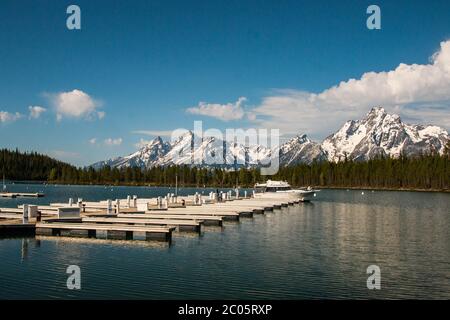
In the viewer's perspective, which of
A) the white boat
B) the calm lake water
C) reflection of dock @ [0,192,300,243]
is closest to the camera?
the calm lake water

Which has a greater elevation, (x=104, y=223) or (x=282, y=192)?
(x=282, y=192)

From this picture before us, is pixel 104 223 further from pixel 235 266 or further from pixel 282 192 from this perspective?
→ pixel 282 192

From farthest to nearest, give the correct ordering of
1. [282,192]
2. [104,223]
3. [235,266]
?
[282,192]
[104,223]
[235,266]

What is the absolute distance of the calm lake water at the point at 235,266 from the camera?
2329cm

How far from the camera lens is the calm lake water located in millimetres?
23294

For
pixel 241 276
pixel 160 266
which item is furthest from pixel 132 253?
pixel 241 276

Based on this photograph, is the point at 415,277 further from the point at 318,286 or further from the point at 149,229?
the point at 149,229

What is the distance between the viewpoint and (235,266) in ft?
96.3

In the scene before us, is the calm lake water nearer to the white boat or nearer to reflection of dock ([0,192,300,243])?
reflection of dock ([0,192,300,243])

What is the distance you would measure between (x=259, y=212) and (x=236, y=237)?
27.2 m

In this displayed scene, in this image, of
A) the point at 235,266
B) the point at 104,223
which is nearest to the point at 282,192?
the point at 104,223

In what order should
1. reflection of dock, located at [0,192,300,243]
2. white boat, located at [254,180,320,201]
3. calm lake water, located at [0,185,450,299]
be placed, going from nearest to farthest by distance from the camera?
calm lake water, located at [0,185,450,299] → reflection of dock, located at [0,192,300,243] → white boat, located at [254,180,320,201]

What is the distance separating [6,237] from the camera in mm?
38344

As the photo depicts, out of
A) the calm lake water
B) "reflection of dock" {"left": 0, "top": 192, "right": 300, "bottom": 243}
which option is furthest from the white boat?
the calm lake water
